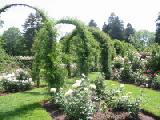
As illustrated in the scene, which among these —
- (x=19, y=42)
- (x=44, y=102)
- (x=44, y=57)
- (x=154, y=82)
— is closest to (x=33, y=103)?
(x=44, y=102)

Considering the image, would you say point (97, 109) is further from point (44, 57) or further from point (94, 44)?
point (94, 44)

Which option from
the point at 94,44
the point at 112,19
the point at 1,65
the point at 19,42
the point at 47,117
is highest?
the point at 112,19

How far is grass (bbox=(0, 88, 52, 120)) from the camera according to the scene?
31.6ft

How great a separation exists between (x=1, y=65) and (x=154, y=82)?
20.5 feet

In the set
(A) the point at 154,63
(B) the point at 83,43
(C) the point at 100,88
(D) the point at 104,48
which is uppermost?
(D) the point at 104,48

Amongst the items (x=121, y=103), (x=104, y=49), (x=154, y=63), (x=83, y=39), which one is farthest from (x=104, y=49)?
(x=121, y=103)

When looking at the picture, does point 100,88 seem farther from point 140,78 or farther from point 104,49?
point 104,49

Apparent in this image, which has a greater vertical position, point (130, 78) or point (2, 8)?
point (2, 8)

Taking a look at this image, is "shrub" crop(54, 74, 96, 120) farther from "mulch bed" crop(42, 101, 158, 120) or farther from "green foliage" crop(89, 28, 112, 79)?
"green foliage" crop(89, 28, 112, 79)

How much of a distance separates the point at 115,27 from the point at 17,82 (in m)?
46.3

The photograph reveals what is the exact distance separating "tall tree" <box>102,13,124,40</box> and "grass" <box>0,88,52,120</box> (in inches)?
1879

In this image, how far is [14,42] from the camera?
53531mm

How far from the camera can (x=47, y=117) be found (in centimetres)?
941

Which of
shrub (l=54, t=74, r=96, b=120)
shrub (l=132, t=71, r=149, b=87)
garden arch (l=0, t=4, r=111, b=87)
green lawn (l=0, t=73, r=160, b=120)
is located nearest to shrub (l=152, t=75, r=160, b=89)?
shrub (l=132, t=71, r=149, b=87)
